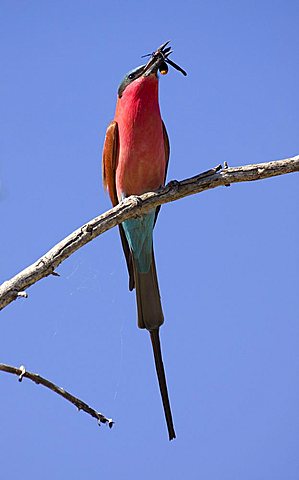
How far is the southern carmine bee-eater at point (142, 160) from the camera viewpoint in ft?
8.25

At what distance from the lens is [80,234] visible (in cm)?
190

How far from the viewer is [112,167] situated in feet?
8.75

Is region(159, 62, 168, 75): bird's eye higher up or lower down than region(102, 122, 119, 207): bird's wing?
higher up

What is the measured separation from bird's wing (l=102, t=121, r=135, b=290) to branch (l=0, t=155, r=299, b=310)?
19.9 inches

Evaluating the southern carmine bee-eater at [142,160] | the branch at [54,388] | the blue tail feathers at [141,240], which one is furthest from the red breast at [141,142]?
the branch at [54,388]

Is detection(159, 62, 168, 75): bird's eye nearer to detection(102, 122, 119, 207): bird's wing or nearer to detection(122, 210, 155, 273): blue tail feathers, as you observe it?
detection(102, 122, 119, 207): bird's wing

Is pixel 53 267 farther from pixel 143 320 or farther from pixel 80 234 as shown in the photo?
pixel 143 320

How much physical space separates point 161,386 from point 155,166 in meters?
0.82

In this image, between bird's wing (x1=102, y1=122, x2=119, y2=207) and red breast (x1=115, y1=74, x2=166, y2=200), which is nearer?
red breast (x1=115, y1=74, x2=166, y2=200)

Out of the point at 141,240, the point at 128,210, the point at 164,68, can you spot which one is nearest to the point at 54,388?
the point at 128,210

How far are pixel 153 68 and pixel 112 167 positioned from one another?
0.42 metres

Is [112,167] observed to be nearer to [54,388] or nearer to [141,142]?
[141,142]

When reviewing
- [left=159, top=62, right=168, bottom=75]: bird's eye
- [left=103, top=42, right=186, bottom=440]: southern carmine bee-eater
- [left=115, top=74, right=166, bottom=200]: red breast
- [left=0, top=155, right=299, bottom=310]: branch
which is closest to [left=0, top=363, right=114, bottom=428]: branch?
[left=0, top=155, right=299, bottom=310]: branch

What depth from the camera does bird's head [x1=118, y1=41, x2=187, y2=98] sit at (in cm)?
246
